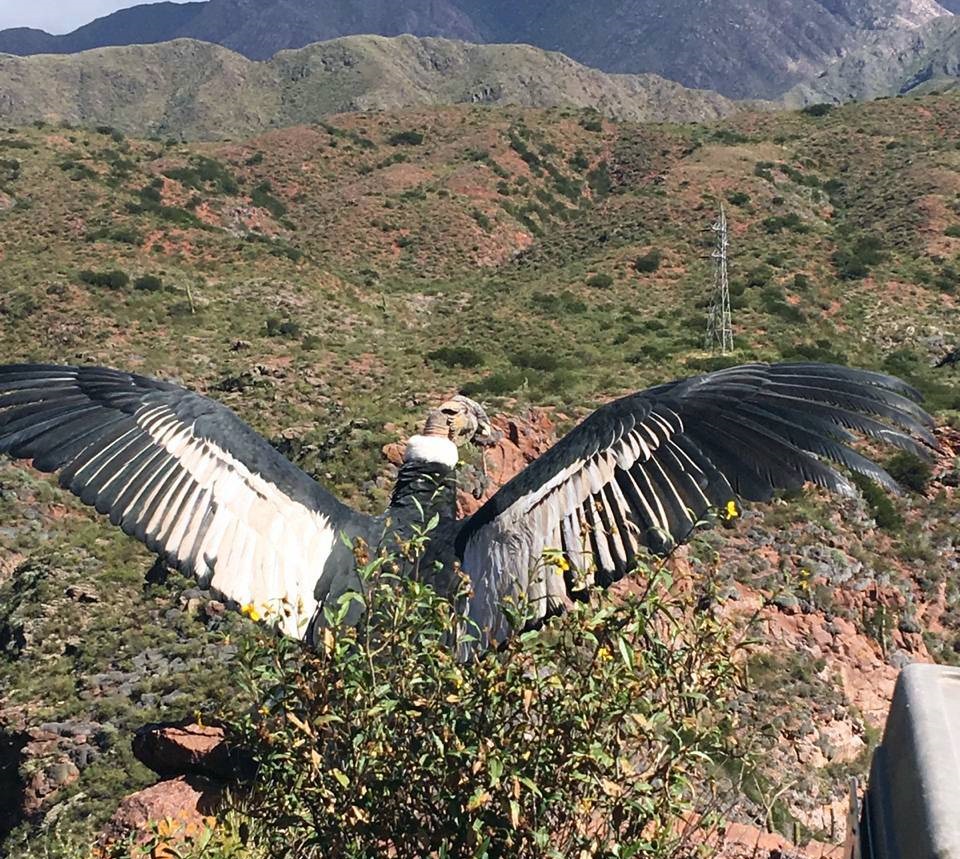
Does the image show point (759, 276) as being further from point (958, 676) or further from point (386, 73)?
point (386, 73)

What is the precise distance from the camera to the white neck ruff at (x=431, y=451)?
5672 mm

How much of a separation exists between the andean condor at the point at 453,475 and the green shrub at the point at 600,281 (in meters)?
32.4

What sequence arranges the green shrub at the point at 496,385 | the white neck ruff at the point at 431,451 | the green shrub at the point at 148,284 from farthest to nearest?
the green shrub at the point at 148,284 < the green shrub at the point at 496,385 < the white neck ruff at the point at 431,451

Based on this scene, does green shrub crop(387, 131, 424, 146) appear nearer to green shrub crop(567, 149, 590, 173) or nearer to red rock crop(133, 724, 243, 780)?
green shrub crop(567, 149, 590, 173)

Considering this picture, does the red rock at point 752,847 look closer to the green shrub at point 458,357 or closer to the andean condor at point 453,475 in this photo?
the andean condor at point 453,475

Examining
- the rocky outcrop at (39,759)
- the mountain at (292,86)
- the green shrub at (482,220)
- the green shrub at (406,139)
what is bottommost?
the rocky outcrop at (39,759)

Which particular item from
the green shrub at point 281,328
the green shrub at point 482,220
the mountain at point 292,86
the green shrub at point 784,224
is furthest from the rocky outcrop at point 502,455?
the mountain at point 292,86

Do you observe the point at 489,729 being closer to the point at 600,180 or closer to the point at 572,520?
the point at 572,520

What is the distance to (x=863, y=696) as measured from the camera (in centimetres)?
1280

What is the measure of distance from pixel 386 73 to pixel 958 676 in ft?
546

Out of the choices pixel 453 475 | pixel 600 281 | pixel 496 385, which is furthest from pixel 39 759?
pixel 600 281

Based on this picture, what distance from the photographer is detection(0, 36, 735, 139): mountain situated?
5541 inches

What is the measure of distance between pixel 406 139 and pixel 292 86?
92599mm

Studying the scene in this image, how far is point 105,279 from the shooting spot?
31.1 metres
